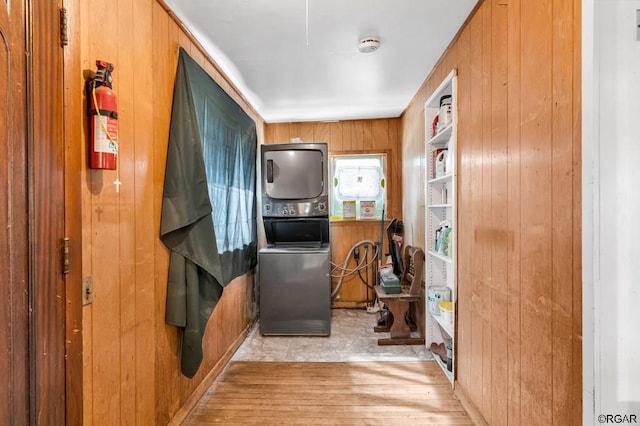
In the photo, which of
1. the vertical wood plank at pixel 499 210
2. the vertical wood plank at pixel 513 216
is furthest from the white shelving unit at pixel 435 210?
the vertical wood plank at pixel 513 216

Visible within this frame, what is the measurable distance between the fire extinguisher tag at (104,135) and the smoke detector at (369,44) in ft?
5.17

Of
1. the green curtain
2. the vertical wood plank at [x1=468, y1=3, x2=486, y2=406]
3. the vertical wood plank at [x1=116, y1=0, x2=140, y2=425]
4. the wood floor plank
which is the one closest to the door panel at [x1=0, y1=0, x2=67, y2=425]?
the vertical wood plank at [x1=116, y1=0, x2=140, y2=425]

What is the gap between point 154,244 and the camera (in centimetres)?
148

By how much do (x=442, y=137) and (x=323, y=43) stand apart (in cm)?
116

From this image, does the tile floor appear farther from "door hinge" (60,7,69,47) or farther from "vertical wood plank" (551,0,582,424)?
"door hinge" (60,7,69,47)

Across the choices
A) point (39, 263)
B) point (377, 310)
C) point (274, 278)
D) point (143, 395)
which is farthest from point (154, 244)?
point (377, 310)

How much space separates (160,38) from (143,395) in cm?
180

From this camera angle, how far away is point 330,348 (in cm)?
264

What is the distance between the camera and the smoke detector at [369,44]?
1.90 m

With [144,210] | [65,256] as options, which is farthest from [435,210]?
[65,256]

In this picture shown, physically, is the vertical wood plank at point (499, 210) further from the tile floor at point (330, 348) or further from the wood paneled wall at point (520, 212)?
the tile floor at point (330, 348)

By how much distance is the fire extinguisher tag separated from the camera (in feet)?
3.37

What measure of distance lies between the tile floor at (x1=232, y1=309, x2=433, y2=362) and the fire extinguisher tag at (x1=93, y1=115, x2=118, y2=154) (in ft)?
6.72

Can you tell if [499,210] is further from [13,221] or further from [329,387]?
[13,221]
